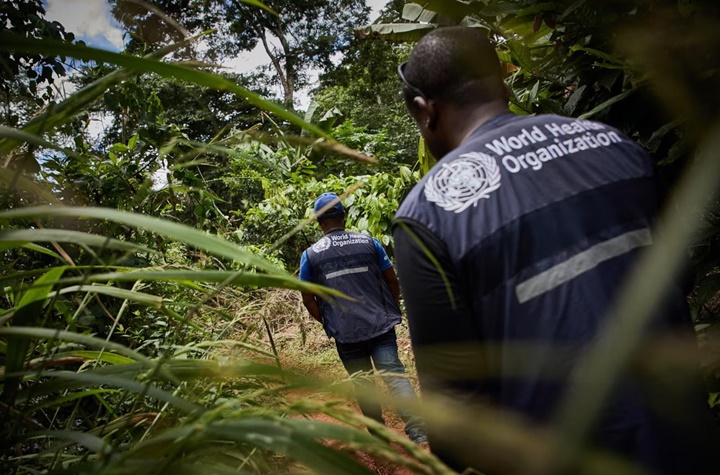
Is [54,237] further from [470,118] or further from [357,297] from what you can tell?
[357,297]

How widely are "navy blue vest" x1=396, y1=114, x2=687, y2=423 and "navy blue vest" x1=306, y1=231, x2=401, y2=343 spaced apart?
274 cm

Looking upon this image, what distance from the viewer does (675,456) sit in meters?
1.08

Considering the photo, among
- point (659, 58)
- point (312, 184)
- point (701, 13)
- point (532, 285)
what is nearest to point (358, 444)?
point (532, 285)

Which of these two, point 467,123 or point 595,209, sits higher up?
point 467,123

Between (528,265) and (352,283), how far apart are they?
297cm

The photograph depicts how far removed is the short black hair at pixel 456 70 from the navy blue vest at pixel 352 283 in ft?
8.60

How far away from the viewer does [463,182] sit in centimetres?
129

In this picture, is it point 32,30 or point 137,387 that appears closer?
point 137,387

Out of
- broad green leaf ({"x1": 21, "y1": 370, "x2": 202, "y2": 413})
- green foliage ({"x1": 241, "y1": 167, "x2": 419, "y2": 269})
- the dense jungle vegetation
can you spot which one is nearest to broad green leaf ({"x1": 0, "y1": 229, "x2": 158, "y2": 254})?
the dense jungle vegetation

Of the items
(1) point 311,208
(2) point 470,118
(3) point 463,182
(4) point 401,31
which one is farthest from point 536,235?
(1) point 311,208

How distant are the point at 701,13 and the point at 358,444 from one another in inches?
76.5

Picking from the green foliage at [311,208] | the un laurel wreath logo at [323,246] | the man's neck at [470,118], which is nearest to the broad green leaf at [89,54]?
the man's neck at [470,118]

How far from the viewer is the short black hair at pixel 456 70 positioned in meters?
1.48

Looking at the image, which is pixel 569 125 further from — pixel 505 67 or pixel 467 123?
pixel 505 67
